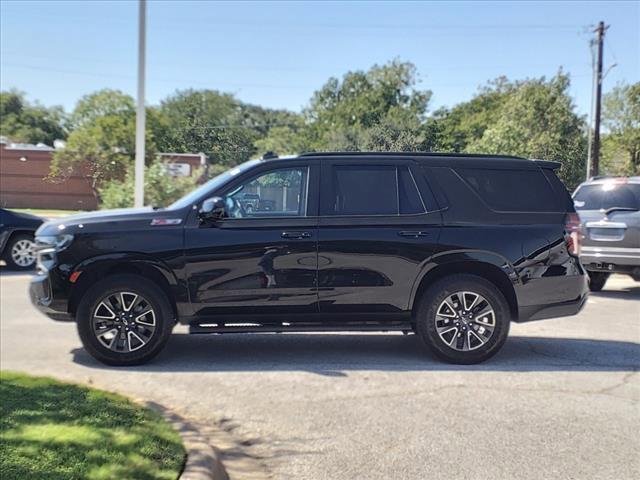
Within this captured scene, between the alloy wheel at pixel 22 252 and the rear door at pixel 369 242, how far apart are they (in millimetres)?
9085

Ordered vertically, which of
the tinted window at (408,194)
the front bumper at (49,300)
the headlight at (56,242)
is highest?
the tinted window at (408,194)

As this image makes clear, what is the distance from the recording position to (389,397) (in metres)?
5.07

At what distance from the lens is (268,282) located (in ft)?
19.1

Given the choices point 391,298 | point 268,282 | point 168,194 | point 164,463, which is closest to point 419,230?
point 391,298

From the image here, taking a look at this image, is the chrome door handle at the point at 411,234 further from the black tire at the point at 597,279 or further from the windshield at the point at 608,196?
the black tire at the point at 597,279

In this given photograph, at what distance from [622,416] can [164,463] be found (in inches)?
139

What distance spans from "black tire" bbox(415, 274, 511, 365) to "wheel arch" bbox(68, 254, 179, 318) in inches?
98.3

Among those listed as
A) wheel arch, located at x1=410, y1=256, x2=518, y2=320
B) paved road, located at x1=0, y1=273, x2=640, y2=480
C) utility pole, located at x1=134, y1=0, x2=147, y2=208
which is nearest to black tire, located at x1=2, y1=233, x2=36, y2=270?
utility pole, located at x1=134, y1=0, x2=147, y2=208

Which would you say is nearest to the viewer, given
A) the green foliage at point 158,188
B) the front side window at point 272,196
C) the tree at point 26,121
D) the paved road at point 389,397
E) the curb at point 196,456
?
the curb at point 196,456

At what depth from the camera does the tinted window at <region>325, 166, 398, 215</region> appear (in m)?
6.00

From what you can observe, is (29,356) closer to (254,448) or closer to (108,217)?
(108,217)

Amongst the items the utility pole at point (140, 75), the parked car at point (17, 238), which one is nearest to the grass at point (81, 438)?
the parked car at point (17, 238)

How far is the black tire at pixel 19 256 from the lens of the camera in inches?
492

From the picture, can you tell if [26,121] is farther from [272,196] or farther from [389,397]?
[389,397]
